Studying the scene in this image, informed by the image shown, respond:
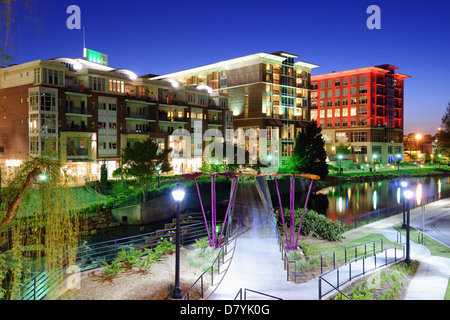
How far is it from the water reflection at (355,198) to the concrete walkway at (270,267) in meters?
17.4

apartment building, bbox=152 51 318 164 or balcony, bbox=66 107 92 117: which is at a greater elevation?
apartment building, bbox=152 51 318 164

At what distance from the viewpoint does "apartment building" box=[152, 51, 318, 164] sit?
246 feet

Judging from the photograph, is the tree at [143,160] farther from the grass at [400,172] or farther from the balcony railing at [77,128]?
the grass at [400,172]

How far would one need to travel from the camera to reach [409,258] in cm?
1537

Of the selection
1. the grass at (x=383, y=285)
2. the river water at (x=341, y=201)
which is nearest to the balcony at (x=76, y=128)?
the river water at (x=341, y=201)

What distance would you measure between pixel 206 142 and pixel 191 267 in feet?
167

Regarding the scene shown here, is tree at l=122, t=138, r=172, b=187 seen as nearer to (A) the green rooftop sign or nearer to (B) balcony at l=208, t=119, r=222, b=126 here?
(B) balcony at l=208, t=119, r=222, b=126

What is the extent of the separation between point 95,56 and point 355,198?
48.7 meters

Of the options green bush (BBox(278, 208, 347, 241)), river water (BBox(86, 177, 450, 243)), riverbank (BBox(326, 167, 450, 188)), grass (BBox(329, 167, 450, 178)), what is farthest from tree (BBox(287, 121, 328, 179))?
green bush (BBox(278, 208, 347, 241))

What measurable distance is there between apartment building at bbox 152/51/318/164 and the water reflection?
19170 mm

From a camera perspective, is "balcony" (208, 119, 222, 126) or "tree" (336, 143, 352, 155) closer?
"balcony" (208, 119, 222, 126)

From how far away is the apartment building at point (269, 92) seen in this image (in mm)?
75062
